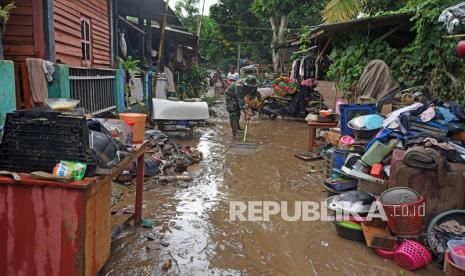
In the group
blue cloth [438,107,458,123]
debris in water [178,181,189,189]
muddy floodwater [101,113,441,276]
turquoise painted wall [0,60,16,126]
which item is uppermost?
turquoise painted wall [0,60,16,126]

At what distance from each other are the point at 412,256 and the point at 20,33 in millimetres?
6717

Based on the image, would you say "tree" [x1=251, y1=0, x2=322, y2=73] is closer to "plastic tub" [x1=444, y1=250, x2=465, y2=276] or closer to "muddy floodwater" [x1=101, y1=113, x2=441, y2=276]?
"muddy floodwater" [x1=101, y1=113, x2=441, y2=276]

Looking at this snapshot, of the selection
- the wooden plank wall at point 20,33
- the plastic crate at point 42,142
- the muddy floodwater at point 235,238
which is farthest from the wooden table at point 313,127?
the plastic crate at point 42,142

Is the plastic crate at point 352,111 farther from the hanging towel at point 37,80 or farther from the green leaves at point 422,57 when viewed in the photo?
the hanging towel at point 37,80

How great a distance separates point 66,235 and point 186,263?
1.35 m

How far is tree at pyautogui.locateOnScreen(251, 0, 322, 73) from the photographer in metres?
21.0

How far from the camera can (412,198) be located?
13.3ft

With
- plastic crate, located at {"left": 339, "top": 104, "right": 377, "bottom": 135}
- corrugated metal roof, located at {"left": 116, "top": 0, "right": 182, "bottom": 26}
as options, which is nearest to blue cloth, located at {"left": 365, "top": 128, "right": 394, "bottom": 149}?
plastic crate, located at {"left": 339, "top": 104, "right": 377, "bottom": 135}

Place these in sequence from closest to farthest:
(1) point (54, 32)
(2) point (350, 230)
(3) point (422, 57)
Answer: (2) point (350, 230) < (1) point (54, 32) < (3) point (422, 57)

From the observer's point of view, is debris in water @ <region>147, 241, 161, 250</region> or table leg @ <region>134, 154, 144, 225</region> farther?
table leg @ <region>134, 154, 144, 225</region>

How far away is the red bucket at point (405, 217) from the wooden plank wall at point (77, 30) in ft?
20.6

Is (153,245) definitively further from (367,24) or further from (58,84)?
→ (367,24)

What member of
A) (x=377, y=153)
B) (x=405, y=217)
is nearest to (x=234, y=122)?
(x=377, y=153)

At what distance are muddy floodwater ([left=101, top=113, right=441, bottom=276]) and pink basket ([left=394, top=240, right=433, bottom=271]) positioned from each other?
0.24 ft
